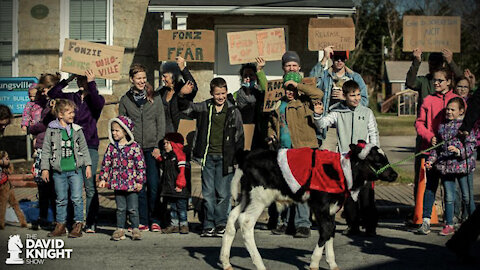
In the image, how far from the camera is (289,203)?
6953 mm

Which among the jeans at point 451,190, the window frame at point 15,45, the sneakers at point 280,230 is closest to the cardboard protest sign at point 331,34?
the jeans at point 451,190

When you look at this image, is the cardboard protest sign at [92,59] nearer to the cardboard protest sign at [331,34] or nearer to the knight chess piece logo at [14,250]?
the knight chess piece logo at [14,250]

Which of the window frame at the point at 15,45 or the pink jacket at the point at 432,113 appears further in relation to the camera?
the window frame at the point at 15,45

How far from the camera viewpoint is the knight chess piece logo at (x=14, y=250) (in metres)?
7.20

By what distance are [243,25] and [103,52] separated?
672cm

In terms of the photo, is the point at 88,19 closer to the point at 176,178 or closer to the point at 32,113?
the point at 32,113

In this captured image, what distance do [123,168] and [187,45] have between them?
8.37 ft

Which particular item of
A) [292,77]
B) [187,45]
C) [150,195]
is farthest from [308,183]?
[187,45]

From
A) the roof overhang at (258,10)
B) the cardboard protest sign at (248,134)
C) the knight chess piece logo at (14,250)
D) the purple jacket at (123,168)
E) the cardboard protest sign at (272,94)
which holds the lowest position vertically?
the knight chess piece logo at (14,250)

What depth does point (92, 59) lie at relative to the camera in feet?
29.7

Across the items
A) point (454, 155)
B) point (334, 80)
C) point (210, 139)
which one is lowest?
point (454, 155)

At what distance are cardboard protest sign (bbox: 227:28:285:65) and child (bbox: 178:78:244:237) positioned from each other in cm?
116

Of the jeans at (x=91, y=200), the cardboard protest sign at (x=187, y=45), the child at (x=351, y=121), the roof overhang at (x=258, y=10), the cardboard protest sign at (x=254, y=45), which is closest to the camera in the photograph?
the child at (x=351, y=121)

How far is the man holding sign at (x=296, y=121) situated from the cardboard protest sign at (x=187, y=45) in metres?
1.88
